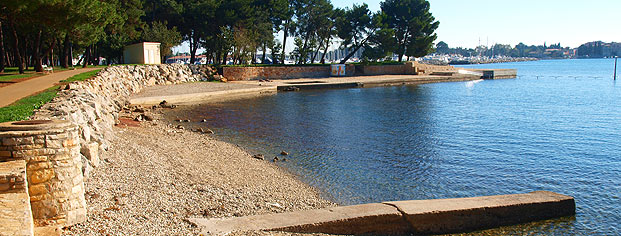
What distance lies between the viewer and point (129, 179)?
36.0ft

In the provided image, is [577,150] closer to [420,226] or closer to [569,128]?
[569,128]

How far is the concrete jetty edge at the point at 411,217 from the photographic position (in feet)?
28.7

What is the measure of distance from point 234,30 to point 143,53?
1240cm

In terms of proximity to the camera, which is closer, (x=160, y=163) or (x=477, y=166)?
(x=160, y=163)

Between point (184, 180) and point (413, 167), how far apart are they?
7.24 meters

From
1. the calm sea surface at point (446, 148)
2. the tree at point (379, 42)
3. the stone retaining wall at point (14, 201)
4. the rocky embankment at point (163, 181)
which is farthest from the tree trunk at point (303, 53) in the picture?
the stone retaining wall at point (14, 201)

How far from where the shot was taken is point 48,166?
7707 millimetres

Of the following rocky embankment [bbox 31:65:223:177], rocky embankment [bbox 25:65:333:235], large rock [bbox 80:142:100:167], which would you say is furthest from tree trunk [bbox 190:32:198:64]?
large rock [bbox 80:142:100:167]

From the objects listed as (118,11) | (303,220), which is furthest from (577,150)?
(118,11)

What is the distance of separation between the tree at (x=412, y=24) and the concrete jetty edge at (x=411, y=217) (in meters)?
61.4

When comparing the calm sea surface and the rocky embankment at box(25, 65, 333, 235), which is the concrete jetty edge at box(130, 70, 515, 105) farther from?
the rocky embankment at box(25, 65, 333, 235)

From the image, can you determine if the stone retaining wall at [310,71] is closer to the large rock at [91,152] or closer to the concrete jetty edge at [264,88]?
the concrete jetty edge at [264,88]

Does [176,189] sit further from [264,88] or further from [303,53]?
[303,53]

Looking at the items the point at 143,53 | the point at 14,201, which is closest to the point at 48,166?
the point at 14,201
